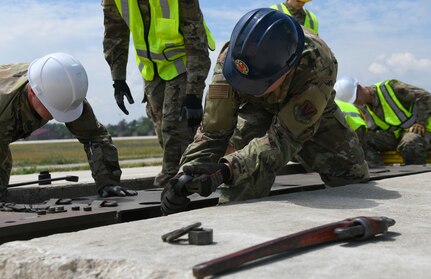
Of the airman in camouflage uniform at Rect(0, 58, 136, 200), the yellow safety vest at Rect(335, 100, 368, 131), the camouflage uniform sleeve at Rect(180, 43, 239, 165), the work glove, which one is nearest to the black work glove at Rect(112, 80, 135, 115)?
the airman in camouflage uniform at Rect(0, 58, 136, 200)

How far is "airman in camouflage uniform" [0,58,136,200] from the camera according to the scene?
13.9 feet

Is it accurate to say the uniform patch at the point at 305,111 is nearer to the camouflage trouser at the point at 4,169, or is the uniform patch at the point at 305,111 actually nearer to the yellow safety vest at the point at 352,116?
the camouflage trouser at the point at 4,169

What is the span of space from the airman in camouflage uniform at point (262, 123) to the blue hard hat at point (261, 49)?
0.27 feet

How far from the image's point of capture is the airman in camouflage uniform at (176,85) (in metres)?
4.88

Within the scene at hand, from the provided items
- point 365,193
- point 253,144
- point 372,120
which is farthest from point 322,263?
point 372,120

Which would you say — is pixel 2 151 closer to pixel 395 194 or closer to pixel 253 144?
pixel 253 144

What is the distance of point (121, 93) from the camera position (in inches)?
213

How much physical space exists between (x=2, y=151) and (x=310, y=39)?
2.01 m

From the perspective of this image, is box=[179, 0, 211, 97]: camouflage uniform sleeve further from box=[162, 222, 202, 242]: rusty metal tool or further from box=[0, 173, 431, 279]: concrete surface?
box=[162, 222, 202, 242]: rusty metal tool

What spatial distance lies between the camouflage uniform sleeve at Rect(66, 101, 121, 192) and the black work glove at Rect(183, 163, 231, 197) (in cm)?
133

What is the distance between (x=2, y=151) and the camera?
425 cm

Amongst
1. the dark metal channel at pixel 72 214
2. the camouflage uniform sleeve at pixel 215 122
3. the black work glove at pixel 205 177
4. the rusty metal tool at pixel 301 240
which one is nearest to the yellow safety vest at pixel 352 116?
the dark metal channel at pixel 72 214

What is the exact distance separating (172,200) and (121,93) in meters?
2.18

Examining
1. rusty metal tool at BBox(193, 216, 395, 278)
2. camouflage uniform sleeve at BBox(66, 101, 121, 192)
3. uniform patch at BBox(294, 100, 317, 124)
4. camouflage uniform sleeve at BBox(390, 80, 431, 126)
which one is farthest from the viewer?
camouflage uniform sleeve at BBox(390, 80, 431, 126)
